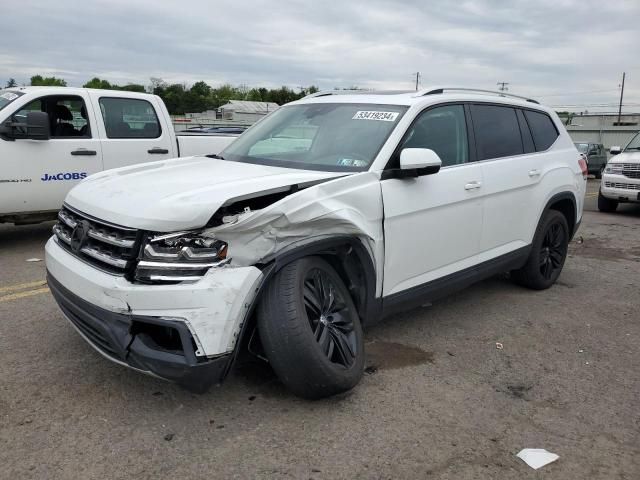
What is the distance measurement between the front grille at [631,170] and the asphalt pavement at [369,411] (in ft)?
25.6

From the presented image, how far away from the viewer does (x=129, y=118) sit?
755cm

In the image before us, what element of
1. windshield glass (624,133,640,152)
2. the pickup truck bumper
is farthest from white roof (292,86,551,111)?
windshield glass (624,133,640,152)

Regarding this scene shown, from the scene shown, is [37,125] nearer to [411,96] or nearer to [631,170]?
[411,96]

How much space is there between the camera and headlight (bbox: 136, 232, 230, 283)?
281 centimetres

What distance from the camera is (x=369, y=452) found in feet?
9.24

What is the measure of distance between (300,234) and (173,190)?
0.72 m

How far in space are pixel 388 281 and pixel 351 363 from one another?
2.13 ft

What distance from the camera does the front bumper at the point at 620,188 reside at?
11344 mm

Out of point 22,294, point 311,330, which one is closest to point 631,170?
point 311,330

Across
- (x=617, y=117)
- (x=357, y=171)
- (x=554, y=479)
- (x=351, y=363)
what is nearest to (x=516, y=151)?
(x=357, y=171)

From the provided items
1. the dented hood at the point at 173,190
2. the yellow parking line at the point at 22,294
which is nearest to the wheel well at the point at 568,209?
the dented hood at the point at 173,190

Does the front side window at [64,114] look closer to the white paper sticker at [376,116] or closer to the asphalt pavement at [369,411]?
the asphalt pavement at [369,411]

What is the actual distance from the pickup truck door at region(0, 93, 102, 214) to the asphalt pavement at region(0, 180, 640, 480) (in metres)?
2.24

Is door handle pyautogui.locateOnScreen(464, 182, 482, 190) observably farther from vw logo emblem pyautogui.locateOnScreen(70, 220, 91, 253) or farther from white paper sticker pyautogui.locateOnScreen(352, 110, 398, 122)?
vw logo emblem pyautogui.locateOnScreen(70, 220, 91, 253)
